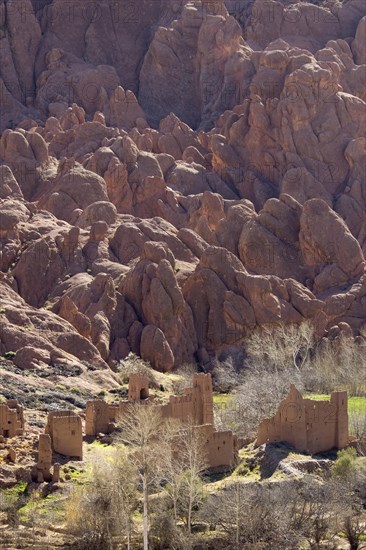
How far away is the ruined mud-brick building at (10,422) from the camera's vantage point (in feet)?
283

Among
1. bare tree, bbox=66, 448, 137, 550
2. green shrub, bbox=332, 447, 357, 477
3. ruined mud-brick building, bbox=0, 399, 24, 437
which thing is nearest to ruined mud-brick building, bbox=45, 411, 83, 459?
ruined mud-brick building, bbox=0, 399, 24, 437

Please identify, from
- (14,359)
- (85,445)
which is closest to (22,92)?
(14,359)

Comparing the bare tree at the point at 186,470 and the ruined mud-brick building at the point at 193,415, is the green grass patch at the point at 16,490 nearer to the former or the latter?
the bare tree at the point at 186,470

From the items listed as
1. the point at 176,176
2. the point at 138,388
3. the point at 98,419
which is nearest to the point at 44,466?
the point at 98,419

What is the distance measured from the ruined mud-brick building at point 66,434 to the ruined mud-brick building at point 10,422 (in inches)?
132

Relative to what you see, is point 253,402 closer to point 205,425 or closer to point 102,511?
point 205,425

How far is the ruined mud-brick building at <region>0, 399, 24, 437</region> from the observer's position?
283 ft

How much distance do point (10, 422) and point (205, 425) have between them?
34.6 feet

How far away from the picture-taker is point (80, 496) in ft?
247

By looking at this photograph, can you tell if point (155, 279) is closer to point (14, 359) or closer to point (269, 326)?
point (269, 326)

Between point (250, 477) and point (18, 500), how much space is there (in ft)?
41.1

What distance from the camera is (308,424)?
87.9 metres

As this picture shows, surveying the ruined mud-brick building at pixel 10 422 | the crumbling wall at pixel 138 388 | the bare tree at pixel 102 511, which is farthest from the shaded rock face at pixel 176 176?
the bare tree at pixel 102 511

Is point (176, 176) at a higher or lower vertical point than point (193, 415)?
higher
